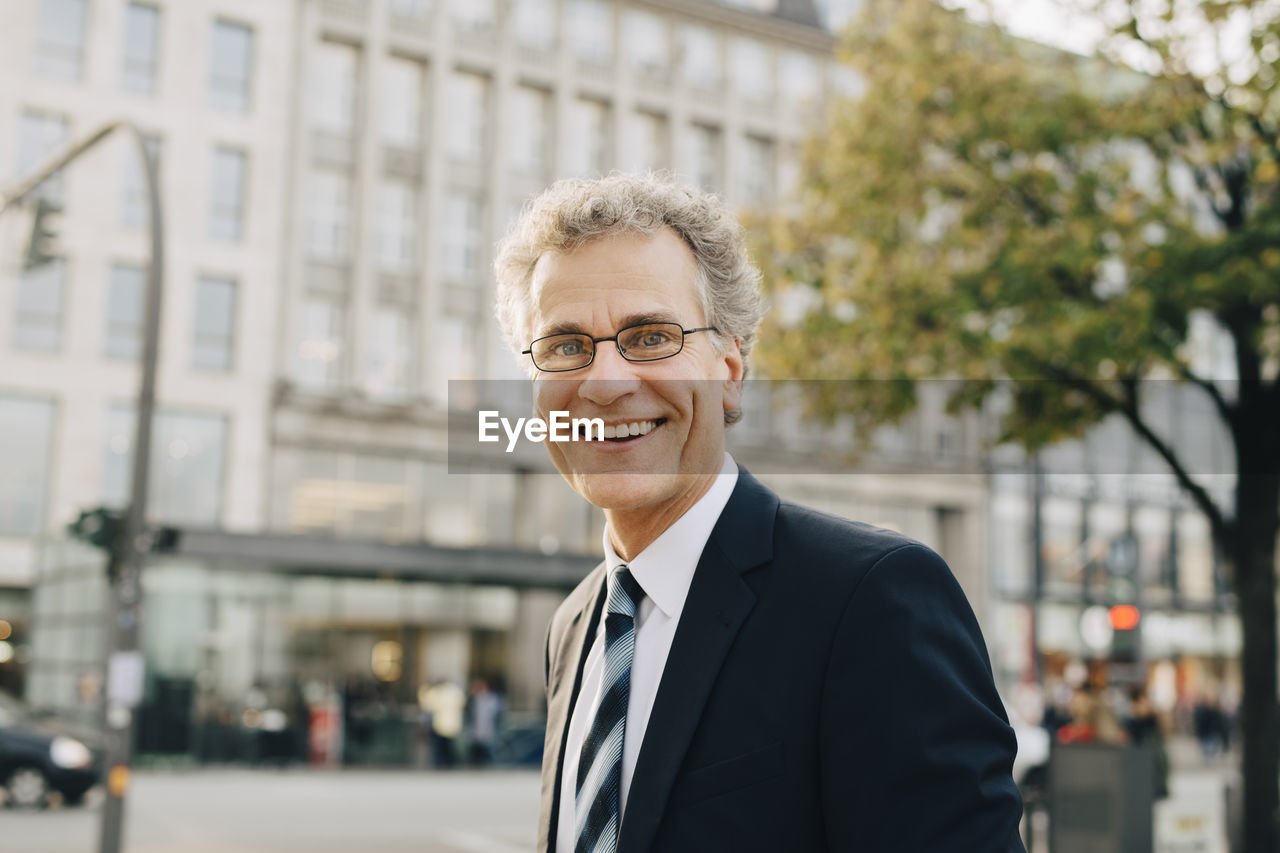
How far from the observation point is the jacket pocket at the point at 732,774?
1696mm

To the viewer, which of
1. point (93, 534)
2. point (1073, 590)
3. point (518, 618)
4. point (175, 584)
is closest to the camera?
point (93, 534)

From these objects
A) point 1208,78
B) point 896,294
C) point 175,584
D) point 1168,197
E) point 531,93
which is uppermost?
point 531,93

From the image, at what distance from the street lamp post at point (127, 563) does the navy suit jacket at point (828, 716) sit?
10.3 meters

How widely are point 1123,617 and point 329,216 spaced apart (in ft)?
A: 81.9

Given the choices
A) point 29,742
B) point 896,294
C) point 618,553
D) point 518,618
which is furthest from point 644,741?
point 518,618

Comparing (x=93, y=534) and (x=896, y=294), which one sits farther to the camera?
(x=896, y=294)

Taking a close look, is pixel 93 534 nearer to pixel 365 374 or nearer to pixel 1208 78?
pixel 1208 78

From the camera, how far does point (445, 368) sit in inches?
1375

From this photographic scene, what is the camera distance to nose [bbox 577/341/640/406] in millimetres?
Answer: 1922

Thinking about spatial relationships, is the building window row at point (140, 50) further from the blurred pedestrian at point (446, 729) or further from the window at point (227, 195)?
the blurred pedestrian at point (446, 729)

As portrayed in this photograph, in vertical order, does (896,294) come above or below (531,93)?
below

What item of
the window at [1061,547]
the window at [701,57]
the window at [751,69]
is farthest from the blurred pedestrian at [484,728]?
the window at [1061,547]

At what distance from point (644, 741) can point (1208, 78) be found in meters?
12.4

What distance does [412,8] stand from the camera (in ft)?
114
